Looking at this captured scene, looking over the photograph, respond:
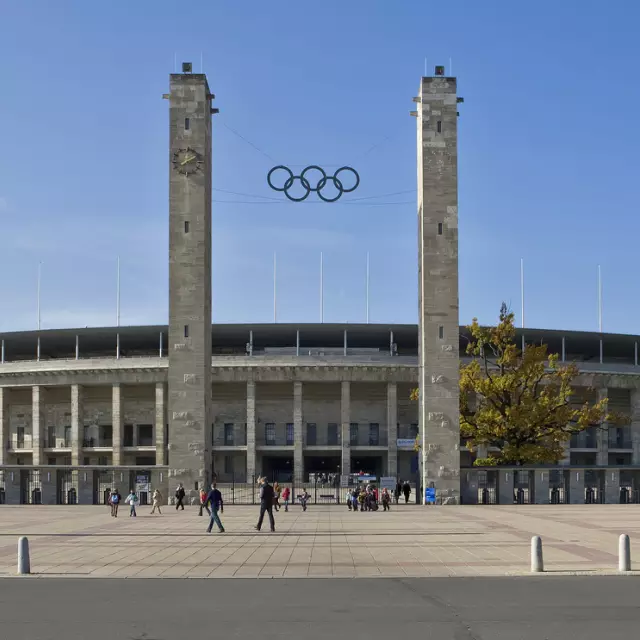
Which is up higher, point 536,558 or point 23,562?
point 536,558

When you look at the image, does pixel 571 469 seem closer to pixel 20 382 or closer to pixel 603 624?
pixel 603 624

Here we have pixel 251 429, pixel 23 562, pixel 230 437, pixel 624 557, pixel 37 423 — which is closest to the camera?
pixel 23 562

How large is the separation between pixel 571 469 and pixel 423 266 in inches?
595

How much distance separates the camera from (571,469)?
59.5 metres

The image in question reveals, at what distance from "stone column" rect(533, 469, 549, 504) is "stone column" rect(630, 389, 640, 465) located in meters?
39.9

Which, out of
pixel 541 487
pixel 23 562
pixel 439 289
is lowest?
pixel 541 487

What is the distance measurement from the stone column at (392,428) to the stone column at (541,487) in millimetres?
33018

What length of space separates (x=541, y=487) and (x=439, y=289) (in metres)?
13.4

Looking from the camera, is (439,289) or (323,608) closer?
(323,608)

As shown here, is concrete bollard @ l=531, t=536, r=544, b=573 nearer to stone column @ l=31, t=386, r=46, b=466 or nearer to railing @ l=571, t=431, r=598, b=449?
railing @ l=571, t=431, r=598, b=449

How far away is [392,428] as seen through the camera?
303 ft

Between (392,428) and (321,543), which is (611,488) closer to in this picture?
(392,428)

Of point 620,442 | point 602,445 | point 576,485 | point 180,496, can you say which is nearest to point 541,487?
point 576,485

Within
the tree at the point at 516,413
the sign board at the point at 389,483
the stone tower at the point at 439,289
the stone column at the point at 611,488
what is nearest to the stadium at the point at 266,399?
the tree at the point at 516,413
